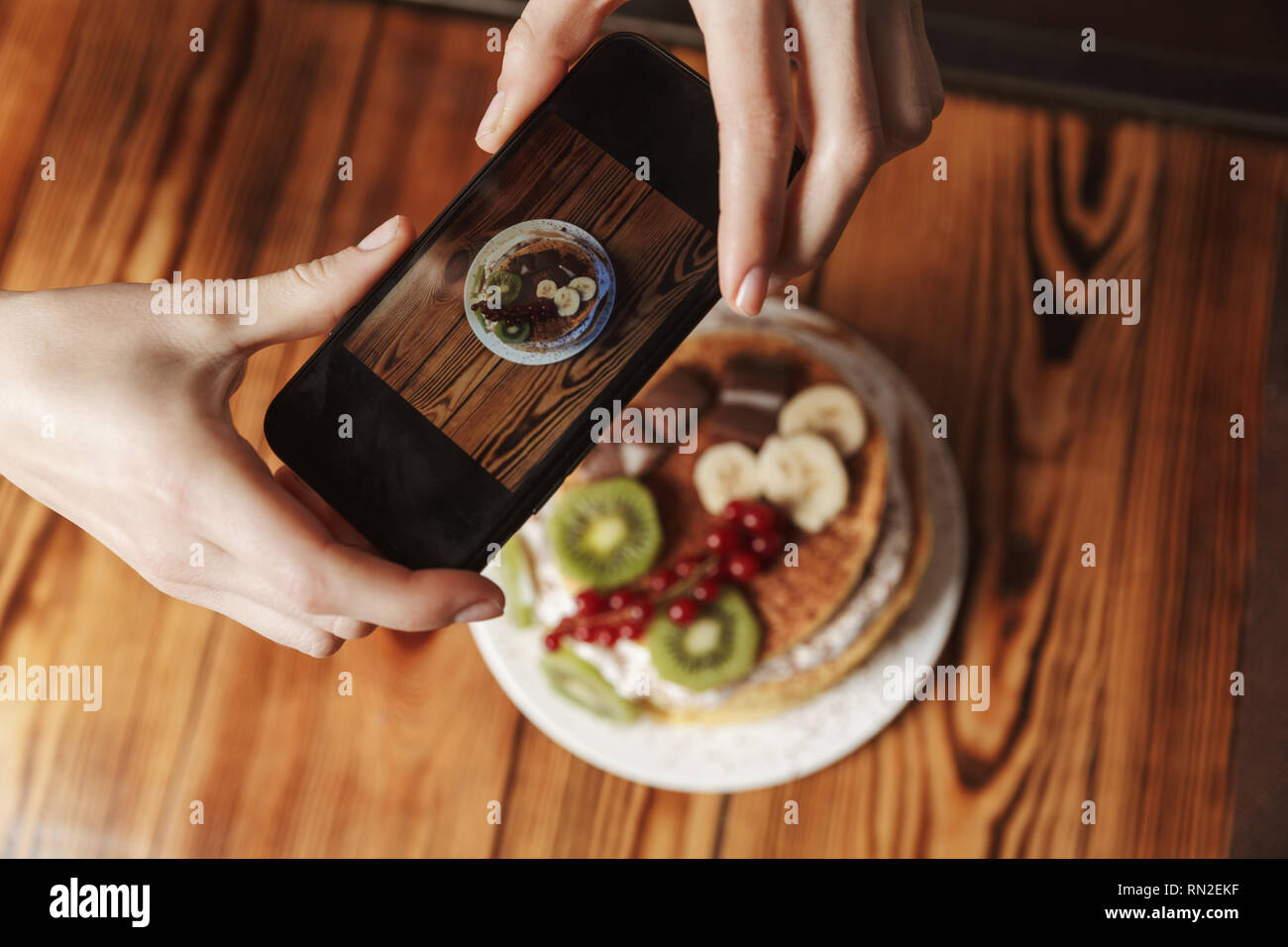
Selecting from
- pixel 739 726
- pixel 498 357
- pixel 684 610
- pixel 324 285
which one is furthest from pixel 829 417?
pixel 324 285

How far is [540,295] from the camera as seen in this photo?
2.59 ft

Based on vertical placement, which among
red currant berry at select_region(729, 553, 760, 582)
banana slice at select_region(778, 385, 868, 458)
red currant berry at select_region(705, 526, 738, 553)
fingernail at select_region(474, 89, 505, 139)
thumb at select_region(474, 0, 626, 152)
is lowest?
red currant berry at select_region(729, 553, 760, 582)

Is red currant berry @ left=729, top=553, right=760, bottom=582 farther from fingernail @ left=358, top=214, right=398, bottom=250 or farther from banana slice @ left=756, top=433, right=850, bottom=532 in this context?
fingernail @ left=358, top=214, right=398, bottom=250

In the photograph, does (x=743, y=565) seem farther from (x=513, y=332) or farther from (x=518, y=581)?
(x=513, y=332)

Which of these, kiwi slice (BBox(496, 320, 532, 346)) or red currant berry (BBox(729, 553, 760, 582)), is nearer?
kiwi slice (BBox(496, 320, 532, 346))

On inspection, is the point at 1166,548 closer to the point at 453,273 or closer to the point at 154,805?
the point at 453,273

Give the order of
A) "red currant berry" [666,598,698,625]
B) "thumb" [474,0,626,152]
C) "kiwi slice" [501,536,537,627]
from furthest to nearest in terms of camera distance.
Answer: "kiwi slice" [501,536,537,627]
"red currant berry" [666,598,698,625]
"thumb" [474,0,626,152]

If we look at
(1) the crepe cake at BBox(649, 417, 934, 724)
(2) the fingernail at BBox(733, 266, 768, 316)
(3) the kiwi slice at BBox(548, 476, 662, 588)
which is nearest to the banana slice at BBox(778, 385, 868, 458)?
(1) the crepe cake at BBox(649, 417, 934, 724)

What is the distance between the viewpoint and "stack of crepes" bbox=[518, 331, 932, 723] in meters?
1.14

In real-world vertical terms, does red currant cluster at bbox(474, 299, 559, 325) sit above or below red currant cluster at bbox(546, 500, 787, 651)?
above

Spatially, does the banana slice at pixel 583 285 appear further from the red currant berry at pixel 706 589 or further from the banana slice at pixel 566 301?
the red currant berry at pixel 706 589

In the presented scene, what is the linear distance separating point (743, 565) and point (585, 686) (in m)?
0.28

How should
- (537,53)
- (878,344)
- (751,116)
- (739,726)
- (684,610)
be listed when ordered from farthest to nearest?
1. (878,344)
2. (739,726)
3. (684,610)
4. (537,53)
5. (751,116)
